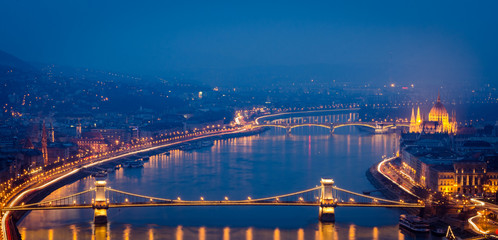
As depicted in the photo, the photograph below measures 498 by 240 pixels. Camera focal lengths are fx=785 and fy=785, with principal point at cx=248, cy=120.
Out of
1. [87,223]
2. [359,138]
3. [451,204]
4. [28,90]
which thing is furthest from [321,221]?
[28,90]

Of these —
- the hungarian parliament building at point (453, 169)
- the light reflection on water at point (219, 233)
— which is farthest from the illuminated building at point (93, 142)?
the light reflection on water at point (219, 233)

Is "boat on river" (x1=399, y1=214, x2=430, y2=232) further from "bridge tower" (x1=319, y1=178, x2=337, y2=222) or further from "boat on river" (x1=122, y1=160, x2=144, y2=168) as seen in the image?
"boat on river" (x1=122, y1=160, x2=144, y2=168)

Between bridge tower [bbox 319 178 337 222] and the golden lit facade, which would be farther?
the golden lit facade

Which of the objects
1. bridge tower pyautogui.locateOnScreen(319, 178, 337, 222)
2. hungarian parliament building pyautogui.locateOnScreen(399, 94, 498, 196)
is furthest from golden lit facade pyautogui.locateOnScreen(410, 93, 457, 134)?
bridge tower pyautogui.locateOnScreen(319, 178, 337, 222)

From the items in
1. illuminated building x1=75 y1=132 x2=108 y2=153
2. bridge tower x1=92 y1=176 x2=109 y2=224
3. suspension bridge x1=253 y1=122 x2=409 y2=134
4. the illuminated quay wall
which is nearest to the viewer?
bridge tower x1=92 y1=176 x2=109 y2=224

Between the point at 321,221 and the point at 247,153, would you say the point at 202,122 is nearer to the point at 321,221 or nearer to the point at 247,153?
the point at 247,153

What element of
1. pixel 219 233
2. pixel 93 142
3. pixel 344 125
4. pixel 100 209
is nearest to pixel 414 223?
pixel 219 233

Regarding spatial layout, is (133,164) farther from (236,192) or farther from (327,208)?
(327,208)

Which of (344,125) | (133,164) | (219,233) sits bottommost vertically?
(219,233)
